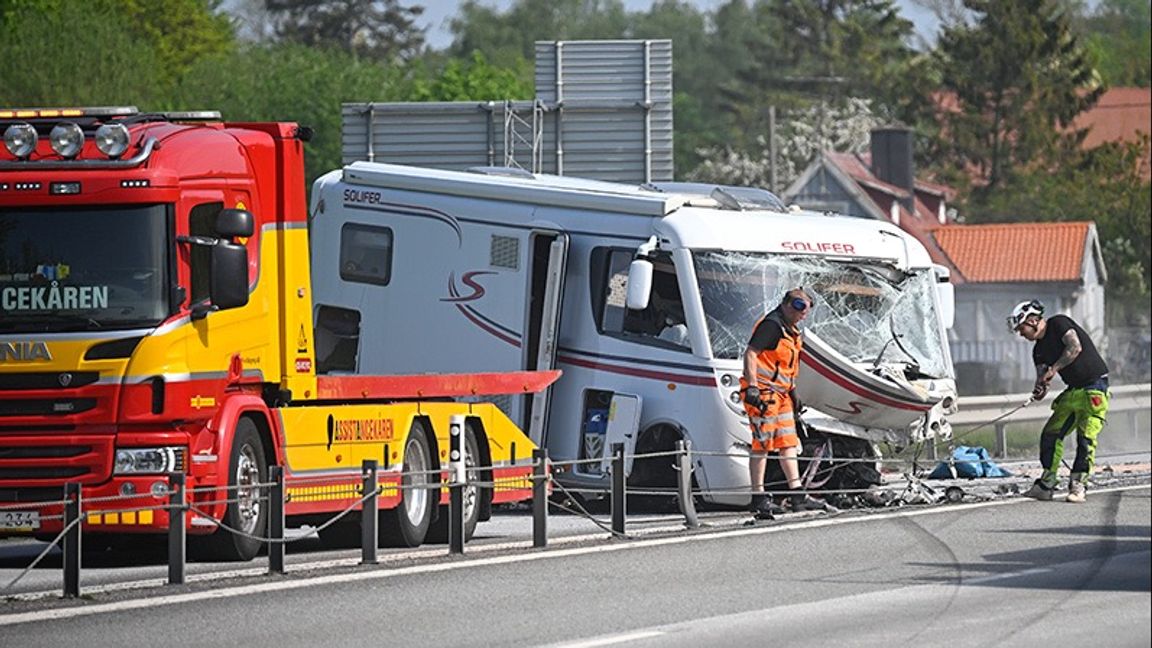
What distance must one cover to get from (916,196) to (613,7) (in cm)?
10382

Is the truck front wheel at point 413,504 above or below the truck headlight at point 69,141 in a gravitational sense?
below

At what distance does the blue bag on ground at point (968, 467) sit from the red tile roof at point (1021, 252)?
4665cm

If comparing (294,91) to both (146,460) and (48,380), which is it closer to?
(48,380)

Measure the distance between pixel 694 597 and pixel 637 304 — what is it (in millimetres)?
7829

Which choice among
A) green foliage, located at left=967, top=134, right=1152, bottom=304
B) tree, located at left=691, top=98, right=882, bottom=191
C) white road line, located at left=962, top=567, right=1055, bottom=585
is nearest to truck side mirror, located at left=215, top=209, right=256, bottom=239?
white road line, located at left=962, top=567, right=1055, bottom=585

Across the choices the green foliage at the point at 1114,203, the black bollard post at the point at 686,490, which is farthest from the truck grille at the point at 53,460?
the green foliage at the point at 1114,203

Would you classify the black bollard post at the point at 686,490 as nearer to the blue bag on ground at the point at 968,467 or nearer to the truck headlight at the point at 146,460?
the truck headlight at the point at 146,460

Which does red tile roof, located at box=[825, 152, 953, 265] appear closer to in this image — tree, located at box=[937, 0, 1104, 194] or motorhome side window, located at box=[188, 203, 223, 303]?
tree, located at box=[937, 0, 1104, 194]

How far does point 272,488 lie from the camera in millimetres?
15570

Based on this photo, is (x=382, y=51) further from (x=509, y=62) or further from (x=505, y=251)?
(x=505, y=251)

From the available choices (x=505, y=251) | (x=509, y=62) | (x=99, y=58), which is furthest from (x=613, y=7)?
(x=505, y=251)

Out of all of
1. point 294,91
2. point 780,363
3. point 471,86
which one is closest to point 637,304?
point 780,363

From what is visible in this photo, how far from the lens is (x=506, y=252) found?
23.2 meters

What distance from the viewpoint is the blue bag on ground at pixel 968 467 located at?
23.3m
